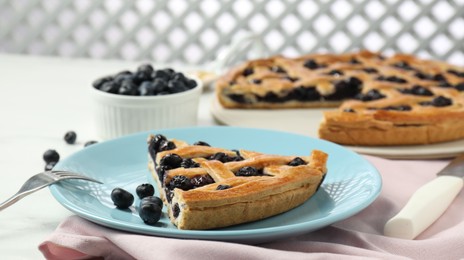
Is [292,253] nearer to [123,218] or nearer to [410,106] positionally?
[123,218]

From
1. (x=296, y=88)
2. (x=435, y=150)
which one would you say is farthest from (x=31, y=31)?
(x=435, y=150)

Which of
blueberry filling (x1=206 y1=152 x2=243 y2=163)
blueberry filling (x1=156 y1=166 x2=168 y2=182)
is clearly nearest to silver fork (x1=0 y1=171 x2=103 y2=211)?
blueberry filling (x1=156 y1=166 x2=168 y2=182)

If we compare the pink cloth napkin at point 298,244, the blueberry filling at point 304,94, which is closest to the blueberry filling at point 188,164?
the pink cloth napkin at point 298,244

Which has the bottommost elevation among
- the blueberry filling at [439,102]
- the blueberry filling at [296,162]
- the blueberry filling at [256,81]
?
the blueberry filling at [439,102]

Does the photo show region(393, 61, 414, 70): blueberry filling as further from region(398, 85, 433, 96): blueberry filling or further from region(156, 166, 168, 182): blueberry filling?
region(156, 166, 168, 182): blueberry filling

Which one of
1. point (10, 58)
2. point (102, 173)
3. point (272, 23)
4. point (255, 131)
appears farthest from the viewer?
point (272, 23)

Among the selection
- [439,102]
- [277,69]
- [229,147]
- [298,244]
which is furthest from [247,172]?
[277,69]

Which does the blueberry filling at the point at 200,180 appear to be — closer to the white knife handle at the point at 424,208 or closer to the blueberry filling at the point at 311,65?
the white knife handle at the point at 424,208
